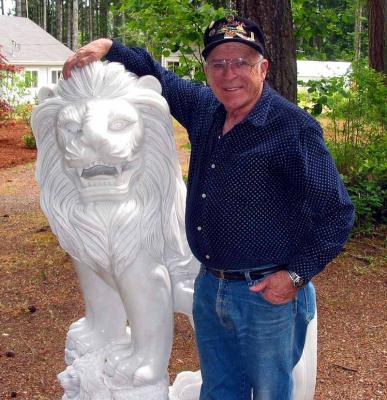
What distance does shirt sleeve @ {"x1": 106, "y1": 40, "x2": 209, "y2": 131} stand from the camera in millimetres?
2383

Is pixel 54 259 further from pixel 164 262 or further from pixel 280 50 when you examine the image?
pixel 164 262

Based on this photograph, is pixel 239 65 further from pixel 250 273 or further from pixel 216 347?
pixel 216 347

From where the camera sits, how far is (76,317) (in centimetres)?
469

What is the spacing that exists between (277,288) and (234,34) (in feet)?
2.69

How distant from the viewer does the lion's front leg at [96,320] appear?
2.52 m

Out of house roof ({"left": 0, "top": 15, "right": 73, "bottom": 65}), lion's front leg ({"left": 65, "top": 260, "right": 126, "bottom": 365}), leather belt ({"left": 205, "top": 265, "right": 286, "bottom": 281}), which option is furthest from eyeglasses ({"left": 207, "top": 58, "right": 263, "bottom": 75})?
house roof ({"left": 0, "top": 15, "right": 73, "bottom": 65})

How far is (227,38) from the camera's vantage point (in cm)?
201

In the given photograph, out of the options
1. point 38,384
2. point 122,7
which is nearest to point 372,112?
point 122,7

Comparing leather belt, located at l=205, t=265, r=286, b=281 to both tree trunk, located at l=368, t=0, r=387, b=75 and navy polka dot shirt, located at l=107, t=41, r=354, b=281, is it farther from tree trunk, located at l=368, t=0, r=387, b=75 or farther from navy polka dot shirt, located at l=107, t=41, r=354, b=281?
tree trunk, located at l=368, t=0, r=387, b=75

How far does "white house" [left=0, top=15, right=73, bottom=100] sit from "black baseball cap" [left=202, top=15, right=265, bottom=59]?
22360 mm

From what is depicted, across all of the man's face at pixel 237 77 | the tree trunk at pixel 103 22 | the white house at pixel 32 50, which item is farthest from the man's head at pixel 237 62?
the tree trunk at pixel 103 22

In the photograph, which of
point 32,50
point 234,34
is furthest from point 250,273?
point 32,50

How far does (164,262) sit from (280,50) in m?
2.76

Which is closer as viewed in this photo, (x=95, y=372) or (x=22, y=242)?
(x=95, y=372)
